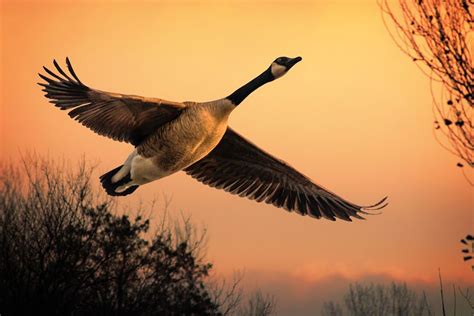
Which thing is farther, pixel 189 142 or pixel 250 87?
pixel 250 87

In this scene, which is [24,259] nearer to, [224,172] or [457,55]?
[224,172]

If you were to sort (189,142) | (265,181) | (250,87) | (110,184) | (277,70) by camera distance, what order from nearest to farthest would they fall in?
1. (189,142)
2. (250,87)
3. (277,70)
4. (110,184)
5. (265,181)

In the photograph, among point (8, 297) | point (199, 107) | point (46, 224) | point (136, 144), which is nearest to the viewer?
point (199, 107)

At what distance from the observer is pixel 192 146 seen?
22.6ft

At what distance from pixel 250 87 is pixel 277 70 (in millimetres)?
378

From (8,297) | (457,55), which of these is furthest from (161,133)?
(8,297)

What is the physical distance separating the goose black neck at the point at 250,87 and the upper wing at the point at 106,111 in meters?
0.66

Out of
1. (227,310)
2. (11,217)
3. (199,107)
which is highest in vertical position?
(11,217)

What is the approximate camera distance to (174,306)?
15727 mm

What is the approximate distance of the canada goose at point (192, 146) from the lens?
22.6 ft

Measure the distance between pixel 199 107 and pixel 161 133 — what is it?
59 cm

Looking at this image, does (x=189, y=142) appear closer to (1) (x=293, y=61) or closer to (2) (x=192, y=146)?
(2) (x=192, y=146)

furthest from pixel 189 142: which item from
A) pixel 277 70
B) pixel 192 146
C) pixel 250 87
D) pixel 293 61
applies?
pixel 293 61

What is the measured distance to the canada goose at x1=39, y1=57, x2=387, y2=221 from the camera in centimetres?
689
